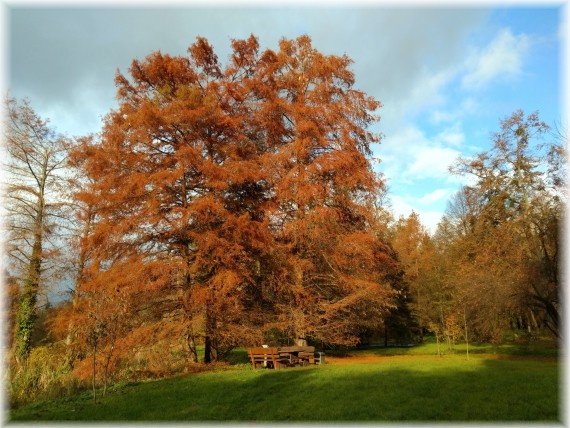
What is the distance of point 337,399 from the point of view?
8109 millimetres

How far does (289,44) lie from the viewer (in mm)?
19547

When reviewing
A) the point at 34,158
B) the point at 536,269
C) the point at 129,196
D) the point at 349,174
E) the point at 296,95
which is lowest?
the point at 536,269

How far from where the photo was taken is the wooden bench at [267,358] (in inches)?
542

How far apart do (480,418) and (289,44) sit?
57.7 ft

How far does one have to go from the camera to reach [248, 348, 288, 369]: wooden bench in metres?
13.8

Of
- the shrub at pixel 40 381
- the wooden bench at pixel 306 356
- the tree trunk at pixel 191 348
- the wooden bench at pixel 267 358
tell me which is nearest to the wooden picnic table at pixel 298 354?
the wooden bench at pixel 306 356

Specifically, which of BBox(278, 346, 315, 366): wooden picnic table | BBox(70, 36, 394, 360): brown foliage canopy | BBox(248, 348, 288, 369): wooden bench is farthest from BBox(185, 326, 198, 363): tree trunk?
BBox(278, 346, 315, 366): wooden picnic table

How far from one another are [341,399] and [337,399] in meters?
0.10

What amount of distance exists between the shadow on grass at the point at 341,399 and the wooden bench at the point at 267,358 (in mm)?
2372

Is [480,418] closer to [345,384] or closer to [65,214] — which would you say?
[345,384]

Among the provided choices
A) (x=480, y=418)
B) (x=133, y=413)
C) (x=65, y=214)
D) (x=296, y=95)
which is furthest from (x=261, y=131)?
(x=480, y=418)

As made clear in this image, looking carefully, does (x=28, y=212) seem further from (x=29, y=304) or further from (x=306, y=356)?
(x=306, y=356)

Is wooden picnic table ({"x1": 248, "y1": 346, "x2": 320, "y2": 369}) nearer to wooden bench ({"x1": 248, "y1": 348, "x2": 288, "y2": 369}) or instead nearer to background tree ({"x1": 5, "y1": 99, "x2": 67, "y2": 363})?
wooden bench ({"x1": 248, "y1": 348, "x2": 288, "y2": 369})

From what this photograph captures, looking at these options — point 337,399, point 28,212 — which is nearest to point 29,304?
point 28,212
